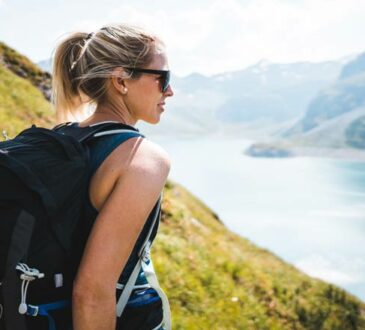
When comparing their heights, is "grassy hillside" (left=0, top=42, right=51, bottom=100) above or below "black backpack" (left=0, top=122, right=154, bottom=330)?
above

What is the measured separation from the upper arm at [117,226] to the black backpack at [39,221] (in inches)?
4.1

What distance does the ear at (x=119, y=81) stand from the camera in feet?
7.89

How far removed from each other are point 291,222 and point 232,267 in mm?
176361

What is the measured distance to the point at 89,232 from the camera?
7.12 feet

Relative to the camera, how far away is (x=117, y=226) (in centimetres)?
204

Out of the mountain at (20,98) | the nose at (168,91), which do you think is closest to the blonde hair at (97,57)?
the nose at (168,91)

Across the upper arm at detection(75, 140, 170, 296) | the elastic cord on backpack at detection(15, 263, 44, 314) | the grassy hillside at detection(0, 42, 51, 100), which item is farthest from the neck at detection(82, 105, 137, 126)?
the grassy hillside at detection(0, 42, 51, 100)

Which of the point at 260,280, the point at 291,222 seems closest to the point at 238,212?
the point at 291,222

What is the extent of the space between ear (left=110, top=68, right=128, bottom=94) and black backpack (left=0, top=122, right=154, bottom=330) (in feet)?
1.51

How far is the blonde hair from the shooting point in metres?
2.40

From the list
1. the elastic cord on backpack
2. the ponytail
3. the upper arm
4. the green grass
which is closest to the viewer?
the elastic cord on backpack

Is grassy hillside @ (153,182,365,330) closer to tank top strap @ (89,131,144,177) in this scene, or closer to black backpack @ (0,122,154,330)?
black backpack @ (0,122,154,330)

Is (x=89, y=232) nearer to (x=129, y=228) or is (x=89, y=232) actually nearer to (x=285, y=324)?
(x=129, y=228)

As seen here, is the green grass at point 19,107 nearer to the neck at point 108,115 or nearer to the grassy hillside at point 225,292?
the grassy hillside at point 225,292
